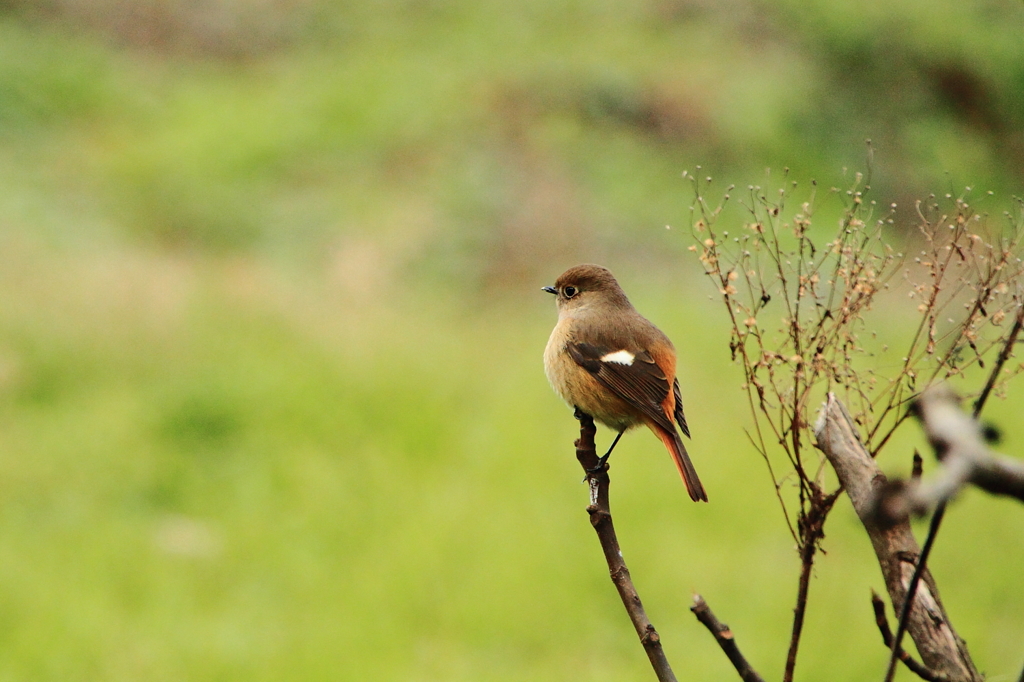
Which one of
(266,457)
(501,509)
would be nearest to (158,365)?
(266,457)

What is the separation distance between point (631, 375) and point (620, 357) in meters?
0.12

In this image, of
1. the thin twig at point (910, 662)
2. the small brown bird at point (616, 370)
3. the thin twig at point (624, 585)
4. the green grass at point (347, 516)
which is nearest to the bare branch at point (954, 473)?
the thin twig at point (910, 662)

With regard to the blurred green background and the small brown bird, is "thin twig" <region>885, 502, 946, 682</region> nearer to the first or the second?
the blurred green background

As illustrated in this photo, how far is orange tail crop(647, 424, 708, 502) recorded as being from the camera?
2621 millimetres

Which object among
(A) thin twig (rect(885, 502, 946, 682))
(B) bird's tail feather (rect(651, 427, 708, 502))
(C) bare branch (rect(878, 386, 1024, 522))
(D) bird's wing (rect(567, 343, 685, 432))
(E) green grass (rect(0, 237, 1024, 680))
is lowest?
(C) bare branch (rect(878, 386, 1024, 522))

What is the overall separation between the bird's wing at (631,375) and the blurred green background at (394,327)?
0.66 meters

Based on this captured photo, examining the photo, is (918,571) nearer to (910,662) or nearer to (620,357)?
(910,662)

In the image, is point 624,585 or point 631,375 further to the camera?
point 631,375

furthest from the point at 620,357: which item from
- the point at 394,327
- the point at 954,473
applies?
the point at 394,327

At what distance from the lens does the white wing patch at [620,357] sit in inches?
146

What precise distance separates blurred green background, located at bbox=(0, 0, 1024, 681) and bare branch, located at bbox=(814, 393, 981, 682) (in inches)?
39.0

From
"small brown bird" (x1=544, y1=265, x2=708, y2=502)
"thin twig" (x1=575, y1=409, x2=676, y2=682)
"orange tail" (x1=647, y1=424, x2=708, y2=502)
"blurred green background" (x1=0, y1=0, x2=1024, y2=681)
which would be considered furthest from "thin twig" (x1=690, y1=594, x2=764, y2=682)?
"small brown bird" (x1=544, y1=265, x2=708, y2=502)

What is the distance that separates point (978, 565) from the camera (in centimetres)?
695

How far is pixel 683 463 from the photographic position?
3.06 metres
